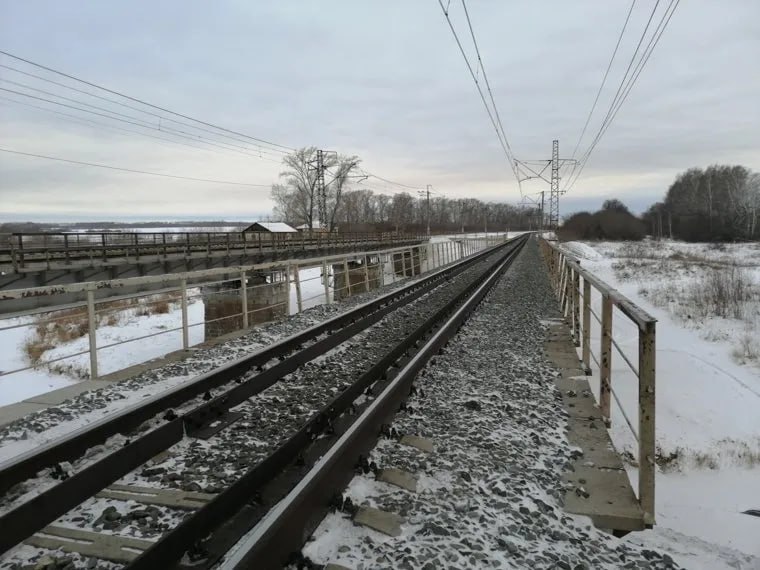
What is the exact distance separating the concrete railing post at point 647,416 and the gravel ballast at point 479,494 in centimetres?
36

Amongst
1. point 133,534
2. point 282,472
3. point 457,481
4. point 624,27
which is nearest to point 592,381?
point 457,481

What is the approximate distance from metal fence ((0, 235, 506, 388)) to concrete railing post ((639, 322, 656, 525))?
186 inches

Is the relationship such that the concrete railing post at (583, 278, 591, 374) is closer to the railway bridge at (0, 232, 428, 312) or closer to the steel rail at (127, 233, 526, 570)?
the steel rail at (127, 233, 526, 570)

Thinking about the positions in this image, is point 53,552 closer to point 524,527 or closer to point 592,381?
point 524,527

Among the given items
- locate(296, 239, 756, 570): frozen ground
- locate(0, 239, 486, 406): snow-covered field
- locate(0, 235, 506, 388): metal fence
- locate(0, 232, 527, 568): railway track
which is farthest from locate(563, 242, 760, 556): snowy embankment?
locate(0, 239, 486, 406): snow-covered field

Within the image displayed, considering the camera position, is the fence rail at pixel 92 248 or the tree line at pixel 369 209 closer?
the fence rail at pixel 92 248

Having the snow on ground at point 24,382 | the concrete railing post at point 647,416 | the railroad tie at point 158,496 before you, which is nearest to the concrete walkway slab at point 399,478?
the railroad tie at point 158,496

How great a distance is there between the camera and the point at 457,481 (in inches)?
126

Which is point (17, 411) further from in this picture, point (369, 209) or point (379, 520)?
point (369, 209)

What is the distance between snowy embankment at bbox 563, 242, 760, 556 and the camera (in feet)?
14.5

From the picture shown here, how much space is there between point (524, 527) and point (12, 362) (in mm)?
23821

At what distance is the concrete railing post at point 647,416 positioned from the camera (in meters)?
2.87

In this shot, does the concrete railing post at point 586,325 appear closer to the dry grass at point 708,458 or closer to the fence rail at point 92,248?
the dry grass at point 708,458

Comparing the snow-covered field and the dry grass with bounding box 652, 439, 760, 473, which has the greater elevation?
the dry grass with bounding box 652, 439, 760, 473
